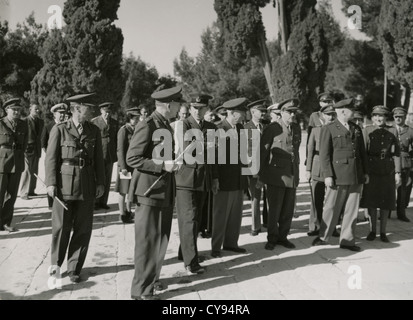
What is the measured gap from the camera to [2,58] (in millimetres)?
31203

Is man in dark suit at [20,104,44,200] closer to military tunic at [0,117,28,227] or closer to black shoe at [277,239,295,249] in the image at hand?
military tunic at [0,117,28,227]

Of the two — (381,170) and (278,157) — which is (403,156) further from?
(278,157)

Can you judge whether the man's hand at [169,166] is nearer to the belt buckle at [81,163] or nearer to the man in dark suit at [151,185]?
the man in dark suit at [151,185]

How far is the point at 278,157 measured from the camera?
20.0 ft

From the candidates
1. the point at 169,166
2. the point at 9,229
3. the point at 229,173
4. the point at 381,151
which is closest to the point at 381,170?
the point at 381,151

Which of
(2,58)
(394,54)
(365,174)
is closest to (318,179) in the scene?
(365,174)

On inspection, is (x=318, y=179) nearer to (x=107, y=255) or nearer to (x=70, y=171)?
(x=107, y=255)

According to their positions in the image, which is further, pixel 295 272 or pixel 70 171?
pixel 295 272

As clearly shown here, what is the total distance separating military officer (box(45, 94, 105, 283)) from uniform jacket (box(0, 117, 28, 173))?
8.86ft

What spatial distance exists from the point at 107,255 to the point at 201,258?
4.05ft

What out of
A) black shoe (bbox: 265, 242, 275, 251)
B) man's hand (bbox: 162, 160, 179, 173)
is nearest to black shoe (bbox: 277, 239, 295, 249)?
black shoe (bbox: 265, 242, 275, 251)

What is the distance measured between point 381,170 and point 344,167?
960mm

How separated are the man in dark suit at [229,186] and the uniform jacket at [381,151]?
6.85 feet

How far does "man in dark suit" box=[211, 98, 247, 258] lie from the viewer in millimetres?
5684
